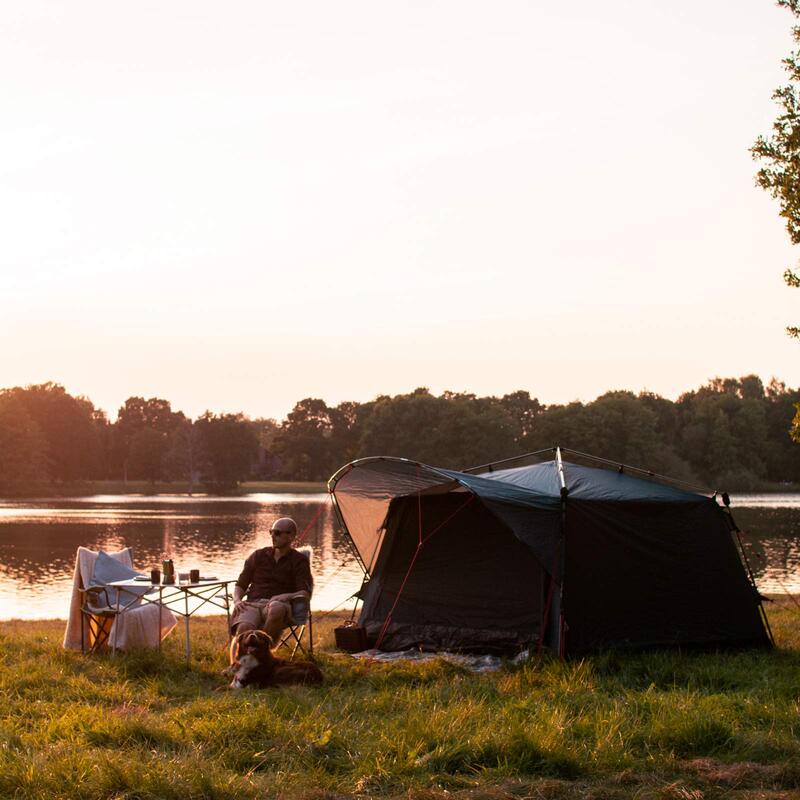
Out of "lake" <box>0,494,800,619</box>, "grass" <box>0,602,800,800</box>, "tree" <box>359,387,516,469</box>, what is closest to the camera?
"grass" <box>0,602,800,800</box>

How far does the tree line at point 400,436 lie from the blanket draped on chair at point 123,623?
5609 cm

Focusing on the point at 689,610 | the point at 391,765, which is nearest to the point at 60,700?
the point at 391,765

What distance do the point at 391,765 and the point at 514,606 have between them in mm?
4139

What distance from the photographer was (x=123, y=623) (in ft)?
25.4

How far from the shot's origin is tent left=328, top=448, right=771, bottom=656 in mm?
7875

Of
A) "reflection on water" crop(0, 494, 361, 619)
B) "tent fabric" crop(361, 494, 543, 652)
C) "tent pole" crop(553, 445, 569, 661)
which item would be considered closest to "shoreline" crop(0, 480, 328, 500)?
"reflection on water" crop(0, 494, 361, 619)

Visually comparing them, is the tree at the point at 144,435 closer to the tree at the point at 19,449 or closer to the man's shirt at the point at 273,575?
the tree at the point at 19,449

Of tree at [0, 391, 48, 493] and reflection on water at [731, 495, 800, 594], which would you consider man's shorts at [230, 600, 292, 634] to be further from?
tree at [0, 391, 48, 493]

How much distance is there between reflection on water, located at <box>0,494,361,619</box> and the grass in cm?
506

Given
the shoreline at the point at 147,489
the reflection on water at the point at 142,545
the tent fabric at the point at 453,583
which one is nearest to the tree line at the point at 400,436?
the shoreline at the point at 147,489

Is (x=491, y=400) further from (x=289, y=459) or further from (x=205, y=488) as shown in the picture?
(x=205, y=488)

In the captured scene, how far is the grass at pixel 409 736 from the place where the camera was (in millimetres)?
4121

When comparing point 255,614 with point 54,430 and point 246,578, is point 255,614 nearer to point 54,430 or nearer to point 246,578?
point 246,578

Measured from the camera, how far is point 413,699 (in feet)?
18.9
